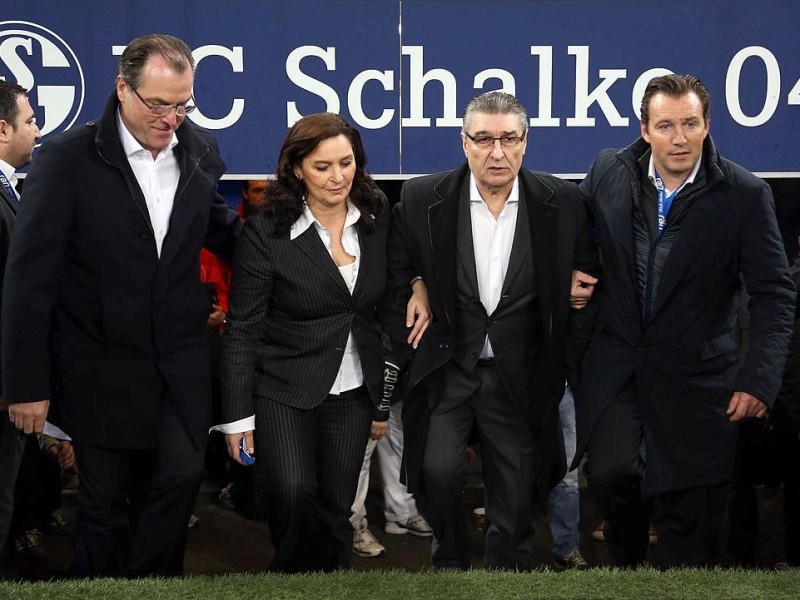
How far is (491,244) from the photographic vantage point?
3463 millimetres

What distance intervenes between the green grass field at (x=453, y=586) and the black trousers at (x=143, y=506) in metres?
0.52

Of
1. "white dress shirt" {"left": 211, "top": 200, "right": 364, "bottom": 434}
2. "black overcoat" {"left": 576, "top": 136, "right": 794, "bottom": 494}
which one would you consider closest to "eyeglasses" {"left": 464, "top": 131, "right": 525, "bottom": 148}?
"black overcoat" {"left": 576, "top": 136, "right": 794, "bottom": 494}

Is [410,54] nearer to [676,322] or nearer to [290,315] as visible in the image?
[290,315]

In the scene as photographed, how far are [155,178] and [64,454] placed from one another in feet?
4.90

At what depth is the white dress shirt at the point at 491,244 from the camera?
11.3ft

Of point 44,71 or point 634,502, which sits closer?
point 634,502

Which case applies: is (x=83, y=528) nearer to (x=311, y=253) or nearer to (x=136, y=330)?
(x=136, y=330)

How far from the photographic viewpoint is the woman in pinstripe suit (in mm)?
3361

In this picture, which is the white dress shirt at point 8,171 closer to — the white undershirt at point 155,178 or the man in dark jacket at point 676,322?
the white undershirt at point 155,178

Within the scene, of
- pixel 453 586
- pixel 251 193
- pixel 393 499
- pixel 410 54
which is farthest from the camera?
pixel 393 499

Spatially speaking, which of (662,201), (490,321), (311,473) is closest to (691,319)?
(662,201)

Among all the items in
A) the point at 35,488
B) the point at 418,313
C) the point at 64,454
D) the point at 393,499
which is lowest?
the point at 393,499

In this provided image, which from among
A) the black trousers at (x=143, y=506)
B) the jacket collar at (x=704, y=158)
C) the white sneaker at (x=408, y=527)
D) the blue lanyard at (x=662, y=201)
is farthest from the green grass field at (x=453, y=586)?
the white sneaker at (x=408, y=527)

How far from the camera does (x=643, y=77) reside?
4504mm
